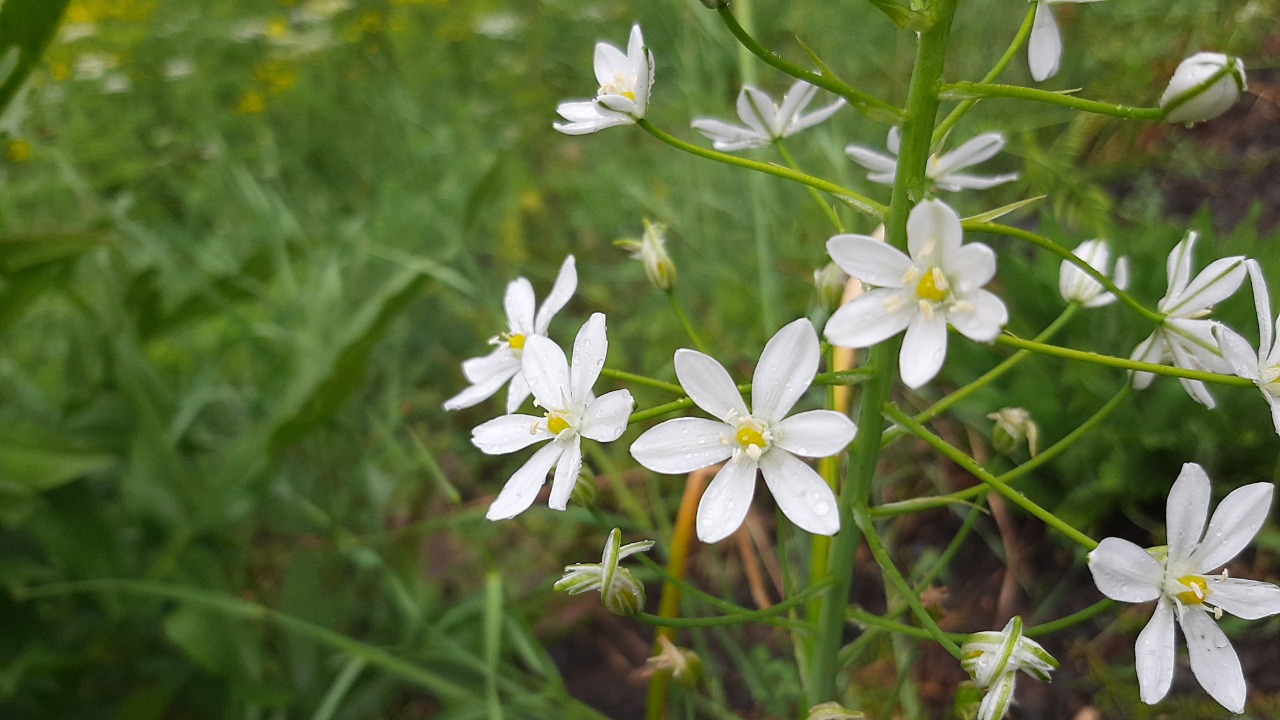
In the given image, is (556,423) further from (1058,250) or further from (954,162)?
(954,162)

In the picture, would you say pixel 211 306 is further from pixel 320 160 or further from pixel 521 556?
pixel 320 160

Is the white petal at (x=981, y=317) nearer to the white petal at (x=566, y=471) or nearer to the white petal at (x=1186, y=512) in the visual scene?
the white petal at (x=1186, y=512)

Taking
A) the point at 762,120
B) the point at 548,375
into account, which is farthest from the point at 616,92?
the point at 548,375

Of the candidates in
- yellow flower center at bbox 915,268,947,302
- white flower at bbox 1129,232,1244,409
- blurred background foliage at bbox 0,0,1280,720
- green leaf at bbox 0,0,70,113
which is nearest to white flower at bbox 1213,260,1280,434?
white flower at bbox 1129,232,1244,409

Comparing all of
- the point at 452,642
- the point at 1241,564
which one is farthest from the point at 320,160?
the point at 1241,564

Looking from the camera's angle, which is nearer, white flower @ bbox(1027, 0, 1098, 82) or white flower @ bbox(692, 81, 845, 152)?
white flower @ bbox(1027, 0, 1098, 82)

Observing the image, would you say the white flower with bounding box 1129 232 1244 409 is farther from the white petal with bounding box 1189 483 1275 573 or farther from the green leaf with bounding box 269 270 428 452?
the green leaf with bounding box 269 270 428 452

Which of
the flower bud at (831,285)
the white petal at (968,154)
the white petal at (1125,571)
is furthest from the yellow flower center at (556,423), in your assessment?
the white petal at (968,154)
